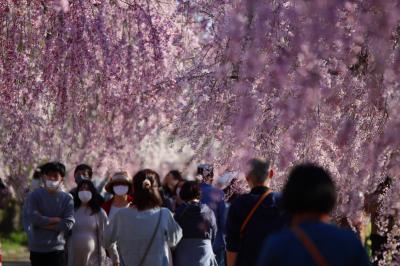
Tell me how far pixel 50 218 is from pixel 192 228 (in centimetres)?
146

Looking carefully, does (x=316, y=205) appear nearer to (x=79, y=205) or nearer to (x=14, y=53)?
(x=79, y=205)

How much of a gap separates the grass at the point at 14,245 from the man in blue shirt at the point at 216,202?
47.8ft

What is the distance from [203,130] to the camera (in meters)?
13.2

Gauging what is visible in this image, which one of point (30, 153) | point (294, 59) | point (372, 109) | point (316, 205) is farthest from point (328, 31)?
point (30, 153)

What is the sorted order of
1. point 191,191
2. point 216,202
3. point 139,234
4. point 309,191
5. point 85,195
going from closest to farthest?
point 309,191, point 139,234, point 191,191, point 85,195, point 216,202

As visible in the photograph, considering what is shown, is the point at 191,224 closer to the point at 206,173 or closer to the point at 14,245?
the point at 206,173

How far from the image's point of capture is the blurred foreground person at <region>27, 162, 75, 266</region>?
11086mm

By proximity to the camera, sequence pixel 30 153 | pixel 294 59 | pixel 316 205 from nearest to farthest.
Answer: pixel 316 205 → pixel 294 59 → pixel 30 153

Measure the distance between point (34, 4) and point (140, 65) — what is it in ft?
5.92

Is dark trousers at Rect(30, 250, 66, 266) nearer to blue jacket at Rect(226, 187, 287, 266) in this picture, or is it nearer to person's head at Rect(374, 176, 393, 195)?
person's head at Rect(374, 176, 393, 195)

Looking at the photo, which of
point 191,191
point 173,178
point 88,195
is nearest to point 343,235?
point 191,191

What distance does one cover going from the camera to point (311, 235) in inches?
192

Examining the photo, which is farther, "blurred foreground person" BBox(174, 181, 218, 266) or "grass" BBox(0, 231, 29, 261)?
"grass" BBox(0, 231, 29, 261)

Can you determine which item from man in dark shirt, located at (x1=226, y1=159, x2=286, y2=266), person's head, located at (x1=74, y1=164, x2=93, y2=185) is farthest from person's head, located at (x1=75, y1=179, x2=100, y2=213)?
man in dark shirt, located at (x1=226, y1=159, x2=286, y2=266)
